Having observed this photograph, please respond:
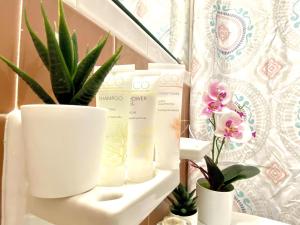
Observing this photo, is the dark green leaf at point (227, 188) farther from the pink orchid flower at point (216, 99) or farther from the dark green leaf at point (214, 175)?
the pink orchid flower at point (216, 99)

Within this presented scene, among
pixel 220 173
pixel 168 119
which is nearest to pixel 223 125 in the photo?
pixel 220 173

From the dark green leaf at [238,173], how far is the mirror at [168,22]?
1.28 feet

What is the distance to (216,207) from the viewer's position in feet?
2.02

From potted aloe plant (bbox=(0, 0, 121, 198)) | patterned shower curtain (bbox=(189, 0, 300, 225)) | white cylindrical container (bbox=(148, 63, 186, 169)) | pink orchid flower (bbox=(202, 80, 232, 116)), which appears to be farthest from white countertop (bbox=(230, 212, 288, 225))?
potted aloe plant (bbox=(0, 0, 121, 198))

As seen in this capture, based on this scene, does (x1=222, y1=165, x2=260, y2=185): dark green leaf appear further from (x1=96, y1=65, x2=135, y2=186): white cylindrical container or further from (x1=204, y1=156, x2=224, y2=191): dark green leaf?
(x1=96, y1=65, x2=135, y2=186): white cylindrical container

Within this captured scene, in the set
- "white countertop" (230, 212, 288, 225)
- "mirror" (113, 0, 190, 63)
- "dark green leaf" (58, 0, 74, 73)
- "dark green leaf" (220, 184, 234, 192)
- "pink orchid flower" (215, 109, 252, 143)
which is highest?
"mirror" (113, 0, 190, 63)

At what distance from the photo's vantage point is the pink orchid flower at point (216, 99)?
1.98 feet

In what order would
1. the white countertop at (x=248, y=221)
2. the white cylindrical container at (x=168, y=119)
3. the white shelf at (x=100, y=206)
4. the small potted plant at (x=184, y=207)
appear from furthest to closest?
the white countertop at (x=248, y=221) → the small potted plant at (x=184, y=207) → the white cylindrical container at (x=168, y=119) → the white shelf at (x=100, y=206)

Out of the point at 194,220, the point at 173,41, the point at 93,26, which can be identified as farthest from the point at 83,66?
the point at 173,41

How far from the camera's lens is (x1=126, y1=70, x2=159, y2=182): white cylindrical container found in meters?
0.28

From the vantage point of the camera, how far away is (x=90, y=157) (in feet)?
0.69

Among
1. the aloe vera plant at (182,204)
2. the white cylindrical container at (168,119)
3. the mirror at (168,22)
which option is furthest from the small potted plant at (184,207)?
the mirror at (168,22)

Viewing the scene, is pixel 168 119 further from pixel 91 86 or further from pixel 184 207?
pixel 184 207

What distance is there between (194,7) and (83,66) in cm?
79
